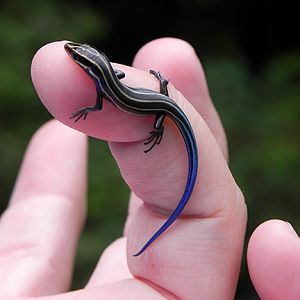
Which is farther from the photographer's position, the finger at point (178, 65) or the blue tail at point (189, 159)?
the finger at point (178, 65)

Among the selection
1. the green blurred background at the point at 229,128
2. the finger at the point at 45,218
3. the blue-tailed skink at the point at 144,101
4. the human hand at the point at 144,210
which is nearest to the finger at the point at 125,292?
the human hand at the point at 144,210

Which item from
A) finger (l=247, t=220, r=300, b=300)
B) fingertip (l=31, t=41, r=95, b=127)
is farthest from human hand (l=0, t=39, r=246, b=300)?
finger (l=247, t=220, r=300, b=300)

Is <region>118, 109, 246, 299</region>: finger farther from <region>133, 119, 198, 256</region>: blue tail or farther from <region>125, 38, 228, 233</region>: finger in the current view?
<region>125, 38, 228, 233</region>: finger

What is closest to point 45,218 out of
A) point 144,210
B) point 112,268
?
point 112,268

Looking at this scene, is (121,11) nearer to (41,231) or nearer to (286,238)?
(41,231)

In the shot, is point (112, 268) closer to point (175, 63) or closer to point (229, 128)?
point (175, 63)

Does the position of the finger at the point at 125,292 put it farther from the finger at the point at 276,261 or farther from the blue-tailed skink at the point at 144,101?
the finger at the point at 276,261

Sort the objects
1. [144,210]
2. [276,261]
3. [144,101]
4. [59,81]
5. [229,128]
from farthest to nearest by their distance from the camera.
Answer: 1. [229,128]
2. [144,210]
3. [144,101]
4. [276,261]
5. [59,81]
